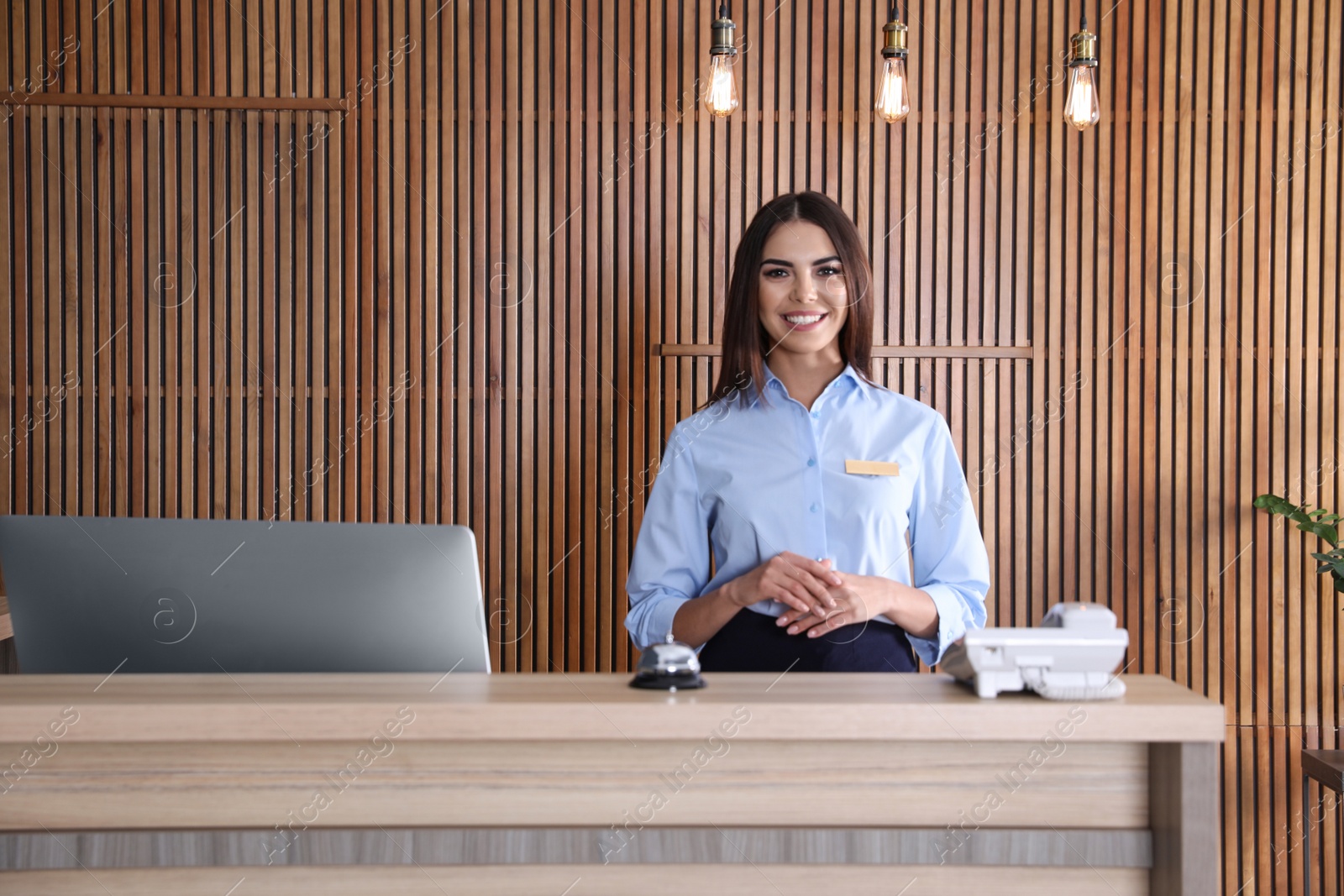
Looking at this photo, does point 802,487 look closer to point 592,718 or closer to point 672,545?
point 672,545

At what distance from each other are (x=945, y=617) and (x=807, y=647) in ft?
1.05

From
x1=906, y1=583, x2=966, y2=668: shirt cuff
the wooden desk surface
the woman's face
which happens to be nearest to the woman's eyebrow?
the woman's face

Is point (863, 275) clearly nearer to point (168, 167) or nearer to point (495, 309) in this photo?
point (495, 309)

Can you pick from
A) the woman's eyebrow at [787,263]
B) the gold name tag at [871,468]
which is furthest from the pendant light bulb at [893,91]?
the gold name tag at [871,468]

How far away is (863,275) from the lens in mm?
2654

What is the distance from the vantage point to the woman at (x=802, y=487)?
2.43m

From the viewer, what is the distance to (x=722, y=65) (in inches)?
123

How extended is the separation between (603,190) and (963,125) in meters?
1.30

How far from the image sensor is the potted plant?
3.29 metres

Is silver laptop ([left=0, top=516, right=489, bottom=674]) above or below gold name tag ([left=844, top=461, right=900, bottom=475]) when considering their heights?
below

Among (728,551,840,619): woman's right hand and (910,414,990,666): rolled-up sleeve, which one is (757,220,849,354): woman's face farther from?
(728,551,840,619): woman's right hand

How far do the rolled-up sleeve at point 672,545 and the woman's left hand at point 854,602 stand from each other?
14.9 inches

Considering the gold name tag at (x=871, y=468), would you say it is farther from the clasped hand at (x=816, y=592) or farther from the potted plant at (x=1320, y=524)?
the potted plant at (x=1320, y=524)

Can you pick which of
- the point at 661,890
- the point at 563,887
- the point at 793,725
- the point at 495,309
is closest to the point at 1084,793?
the point at 793,725
